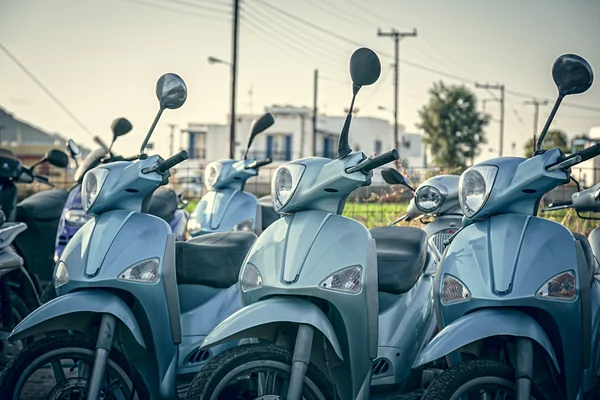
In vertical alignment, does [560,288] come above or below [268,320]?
above

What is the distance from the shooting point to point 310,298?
369 cm

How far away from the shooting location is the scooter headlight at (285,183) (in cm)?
A: 381

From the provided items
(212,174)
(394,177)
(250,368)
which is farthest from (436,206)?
(212,174)

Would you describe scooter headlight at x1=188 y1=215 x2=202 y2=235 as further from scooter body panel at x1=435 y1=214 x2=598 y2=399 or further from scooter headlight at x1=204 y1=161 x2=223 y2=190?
scooter body panel at x1=435 y1=214 x2=598 y2=399

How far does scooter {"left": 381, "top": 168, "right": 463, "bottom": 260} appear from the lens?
5.04 meters

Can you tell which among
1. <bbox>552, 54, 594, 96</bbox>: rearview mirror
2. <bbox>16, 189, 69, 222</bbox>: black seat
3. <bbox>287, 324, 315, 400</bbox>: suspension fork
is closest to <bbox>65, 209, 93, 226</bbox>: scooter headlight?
<bbox>16, 189, 69, 222</bbox>: black seat

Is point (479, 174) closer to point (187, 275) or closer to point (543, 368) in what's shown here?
point (543, 368)

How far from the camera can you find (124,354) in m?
4.03

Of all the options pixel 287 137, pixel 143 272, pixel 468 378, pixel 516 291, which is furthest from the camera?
pixel 287 137

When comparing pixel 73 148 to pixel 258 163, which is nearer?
pixel 73 148

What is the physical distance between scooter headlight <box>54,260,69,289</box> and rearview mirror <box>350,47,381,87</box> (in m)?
1.61

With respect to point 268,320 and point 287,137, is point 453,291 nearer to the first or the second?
point 268,320

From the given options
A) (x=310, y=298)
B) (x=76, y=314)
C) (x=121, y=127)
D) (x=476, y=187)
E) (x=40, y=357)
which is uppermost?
(x=121, y=127)

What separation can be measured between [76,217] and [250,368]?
370 centimetres
